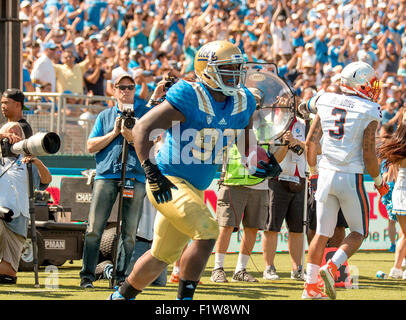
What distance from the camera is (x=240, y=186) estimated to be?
9.54 metres

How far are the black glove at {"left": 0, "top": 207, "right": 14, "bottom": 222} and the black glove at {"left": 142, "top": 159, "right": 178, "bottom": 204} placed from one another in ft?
10.1

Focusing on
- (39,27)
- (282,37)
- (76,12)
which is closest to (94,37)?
(39,27)

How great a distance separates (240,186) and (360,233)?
7.76 ft

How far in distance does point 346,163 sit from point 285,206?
2.60 metres

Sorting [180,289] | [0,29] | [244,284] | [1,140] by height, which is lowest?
[244,284]

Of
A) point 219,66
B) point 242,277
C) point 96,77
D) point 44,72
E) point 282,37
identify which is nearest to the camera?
point 219,66

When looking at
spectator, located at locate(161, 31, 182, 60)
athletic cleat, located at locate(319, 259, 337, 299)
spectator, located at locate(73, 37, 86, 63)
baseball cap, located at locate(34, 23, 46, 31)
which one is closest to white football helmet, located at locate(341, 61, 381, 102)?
athletic cleat, located at locate(319, 259, 337, 299)

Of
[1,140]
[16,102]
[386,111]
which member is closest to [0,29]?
[16,102]

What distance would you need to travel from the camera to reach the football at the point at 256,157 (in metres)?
6.41

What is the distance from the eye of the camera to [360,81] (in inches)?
294

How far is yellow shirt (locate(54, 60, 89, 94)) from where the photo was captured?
582 inches

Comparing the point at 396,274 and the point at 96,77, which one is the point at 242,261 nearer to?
the point at 396,274

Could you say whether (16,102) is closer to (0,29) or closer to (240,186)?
(0,29)

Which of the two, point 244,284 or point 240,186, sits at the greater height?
point 240,186
